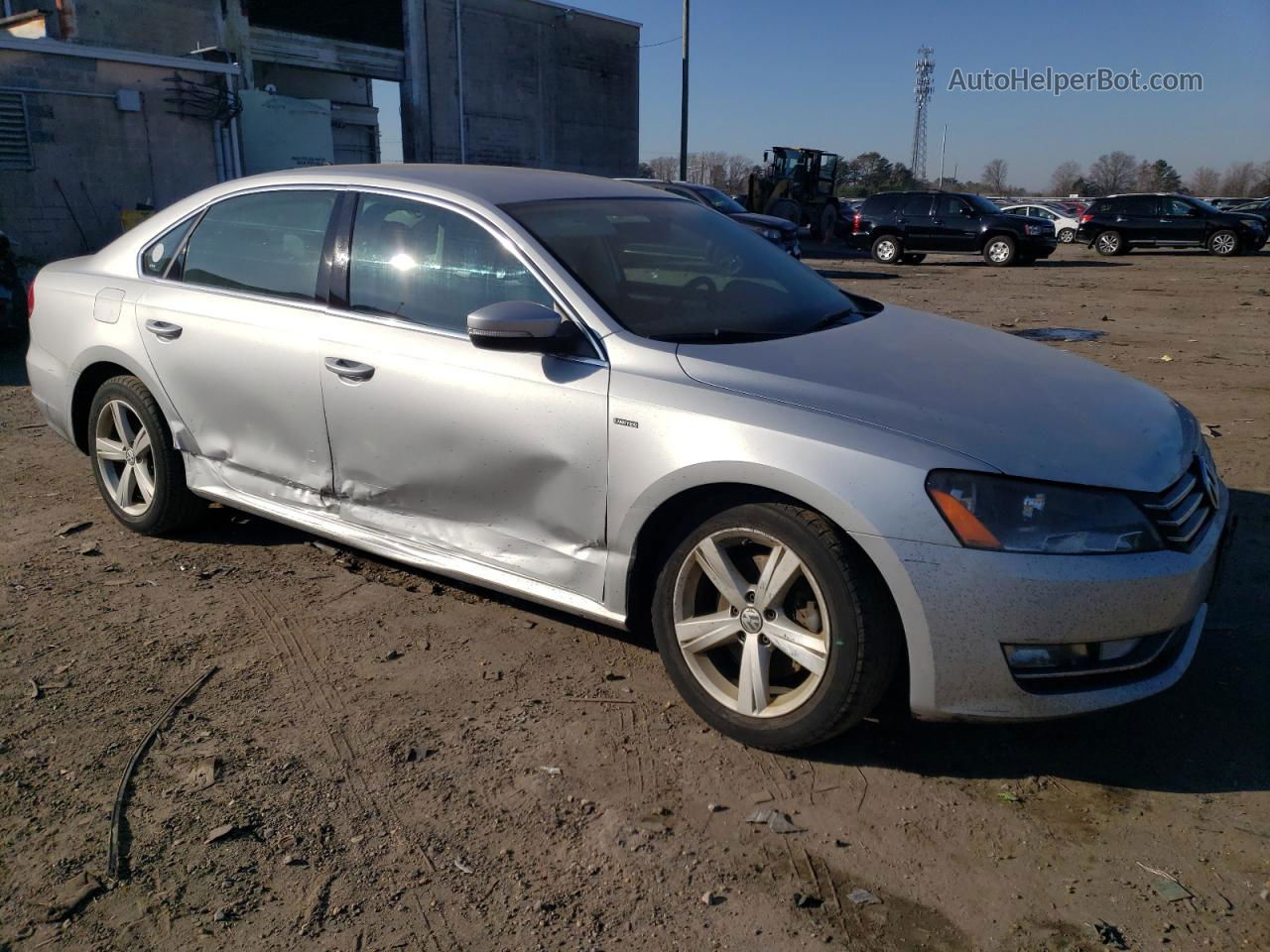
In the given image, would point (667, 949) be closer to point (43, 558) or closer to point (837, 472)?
point (837, 472)

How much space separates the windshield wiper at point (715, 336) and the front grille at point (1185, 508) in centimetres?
131

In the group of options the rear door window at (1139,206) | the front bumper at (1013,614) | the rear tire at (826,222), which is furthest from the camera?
Result: the rear tire at (826,222)

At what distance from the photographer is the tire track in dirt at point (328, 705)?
7.91 ft

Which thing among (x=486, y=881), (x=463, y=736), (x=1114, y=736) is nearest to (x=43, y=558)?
(x=463, y=736)

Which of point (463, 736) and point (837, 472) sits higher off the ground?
point (837, 472)

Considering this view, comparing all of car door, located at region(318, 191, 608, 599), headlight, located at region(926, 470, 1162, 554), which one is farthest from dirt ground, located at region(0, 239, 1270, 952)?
headlight, located at region(926, 470, 1162, 554)

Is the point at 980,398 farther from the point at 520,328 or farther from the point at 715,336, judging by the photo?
the point at 520,328

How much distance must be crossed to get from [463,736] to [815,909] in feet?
4.00

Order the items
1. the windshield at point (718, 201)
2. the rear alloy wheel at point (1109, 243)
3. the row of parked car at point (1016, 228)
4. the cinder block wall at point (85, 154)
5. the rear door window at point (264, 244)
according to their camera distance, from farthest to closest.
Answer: the rear alloy wheel at point (1109, 243), the row of parked car at point (1016, 228), the windshield at point (718, 201), the cinder block wall at point (85, 154), the rear door window at point (264, 244)

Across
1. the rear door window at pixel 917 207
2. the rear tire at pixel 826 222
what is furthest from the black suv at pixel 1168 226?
the rear tire at pixel 826 222

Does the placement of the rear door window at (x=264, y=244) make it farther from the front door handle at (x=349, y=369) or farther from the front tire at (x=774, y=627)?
the front tire at (x=774, y=627)

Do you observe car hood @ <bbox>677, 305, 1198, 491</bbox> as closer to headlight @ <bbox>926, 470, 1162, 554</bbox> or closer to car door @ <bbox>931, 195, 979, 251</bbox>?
headlight @ <bbox>926, 470, 1162, 554</bbox>

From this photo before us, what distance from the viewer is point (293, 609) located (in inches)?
160

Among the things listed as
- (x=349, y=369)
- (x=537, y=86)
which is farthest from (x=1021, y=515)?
(x=537, y=86)
